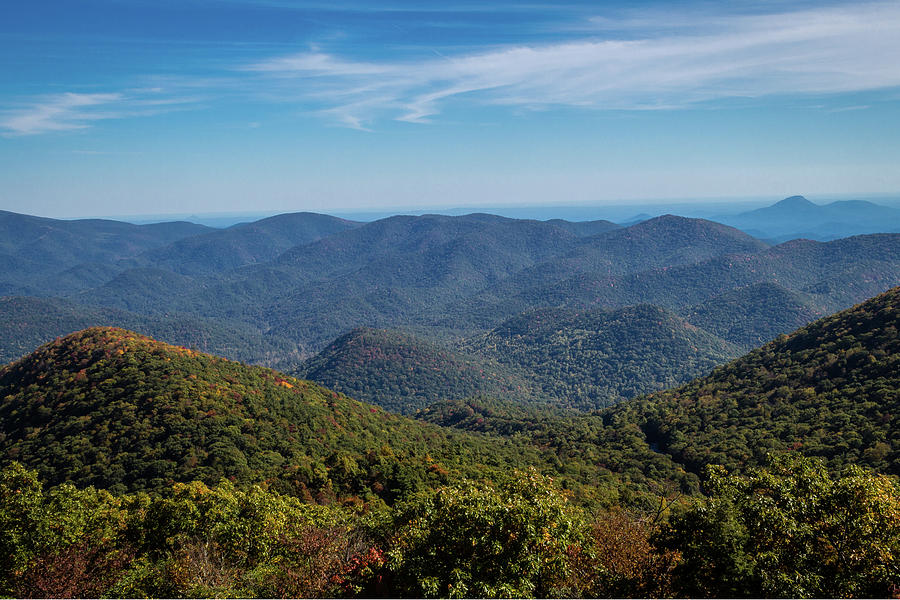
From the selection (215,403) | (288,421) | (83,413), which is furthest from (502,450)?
(83,413)

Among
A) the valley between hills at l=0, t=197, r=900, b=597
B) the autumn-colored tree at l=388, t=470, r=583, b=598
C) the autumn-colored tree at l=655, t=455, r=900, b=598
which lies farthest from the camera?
the valley between hills at l=0, t=197, r=900, b=597

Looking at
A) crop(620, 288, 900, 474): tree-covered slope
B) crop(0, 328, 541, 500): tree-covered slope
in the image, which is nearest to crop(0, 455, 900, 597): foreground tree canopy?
crop(0, 328, 541, 500): tree-covered slope

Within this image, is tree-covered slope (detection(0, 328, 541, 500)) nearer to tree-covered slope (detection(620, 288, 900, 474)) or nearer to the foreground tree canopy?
the foreground tree canopy

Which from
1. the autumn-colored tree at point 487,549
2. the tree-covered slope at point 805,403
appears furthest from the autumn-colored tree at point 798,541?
the tree-covered slope at point 805,403

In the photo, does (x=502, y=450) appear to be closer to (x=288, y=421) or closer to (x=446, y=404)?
(x=288, y=421)

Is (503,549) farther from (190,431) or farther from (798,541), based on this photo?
(190,431)

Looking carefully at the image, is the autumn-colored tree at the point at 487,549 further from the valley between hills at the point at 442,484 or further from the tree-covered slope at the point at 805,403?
the tree-covered slope at the point at 805,403

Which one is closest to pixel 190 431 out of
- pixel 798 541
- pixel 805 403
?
pixel 798 541
